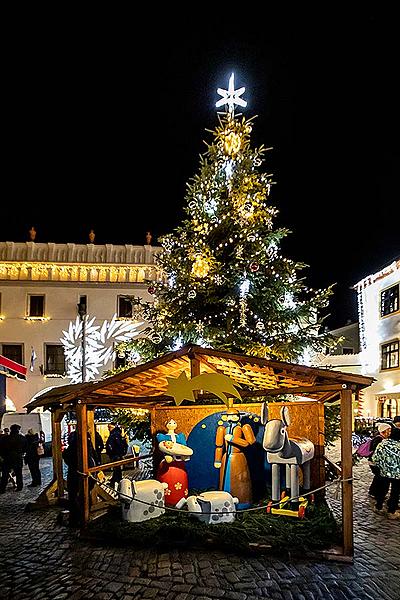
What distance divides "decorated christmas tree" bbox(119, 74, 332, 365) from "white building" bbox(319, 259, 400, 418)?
48.8 feet

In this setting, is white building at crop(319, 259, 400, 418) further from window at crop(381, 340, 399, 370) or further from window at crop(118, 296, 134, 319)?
window at crop(118, 296, 134, 319)

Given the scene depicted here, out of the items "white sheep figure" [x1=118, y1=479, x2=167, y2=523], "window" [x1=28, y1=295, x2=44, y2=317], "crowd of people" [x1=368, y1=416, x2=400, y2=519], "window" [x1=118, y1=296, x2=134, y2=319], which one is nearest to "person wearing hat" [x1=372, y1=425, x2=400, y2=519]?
"crowd of people" [x1=368, y1=416, x2=400, y2=519]

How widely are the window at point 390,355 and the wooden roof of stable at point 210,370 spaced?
18.8 m

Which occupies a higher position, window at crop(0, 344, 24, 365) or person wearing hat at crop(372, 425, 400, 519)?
window at crop(0, 344, 24, 365)

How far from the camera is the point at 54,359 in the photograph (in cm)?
3384

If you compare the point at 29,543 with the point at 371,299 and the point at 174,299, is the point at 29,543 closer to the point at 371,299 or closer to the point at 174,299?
the point at 174,299

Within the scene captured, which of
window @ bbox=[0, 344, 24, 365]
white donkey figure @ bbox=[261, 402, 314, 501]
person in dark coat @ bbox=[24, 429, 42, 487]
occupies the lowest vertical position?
person in dark coat @ bbox=[24, 429, 42, 487]

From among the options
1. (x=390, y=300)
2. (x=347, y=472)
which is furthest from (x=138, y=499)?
(x=390, y=300)

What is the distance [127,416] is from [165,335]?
2445mm


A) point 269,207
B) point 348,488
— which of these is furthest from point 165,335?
point 348,488

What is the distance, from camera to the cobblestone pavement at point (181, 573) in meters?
6.89

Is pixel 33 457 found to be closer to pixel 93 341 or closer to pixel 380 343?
pixel 93 341

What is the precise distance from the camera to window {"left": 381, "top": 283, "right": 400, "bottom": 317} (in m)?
29.1

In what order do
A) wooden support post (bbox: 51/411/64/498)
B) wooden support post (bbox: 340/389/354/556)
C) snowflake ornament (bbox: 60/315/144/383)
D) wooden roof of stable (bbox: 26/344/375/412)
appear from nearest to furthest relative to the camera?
wooden support post (bbox: 340/389/354/556) → wooden roof of stable (bbox: 26/344/375/412) → wooden support post (bbox: 51/411/64/498) → snowflake ornament (bbox: 60/315/144/383)
